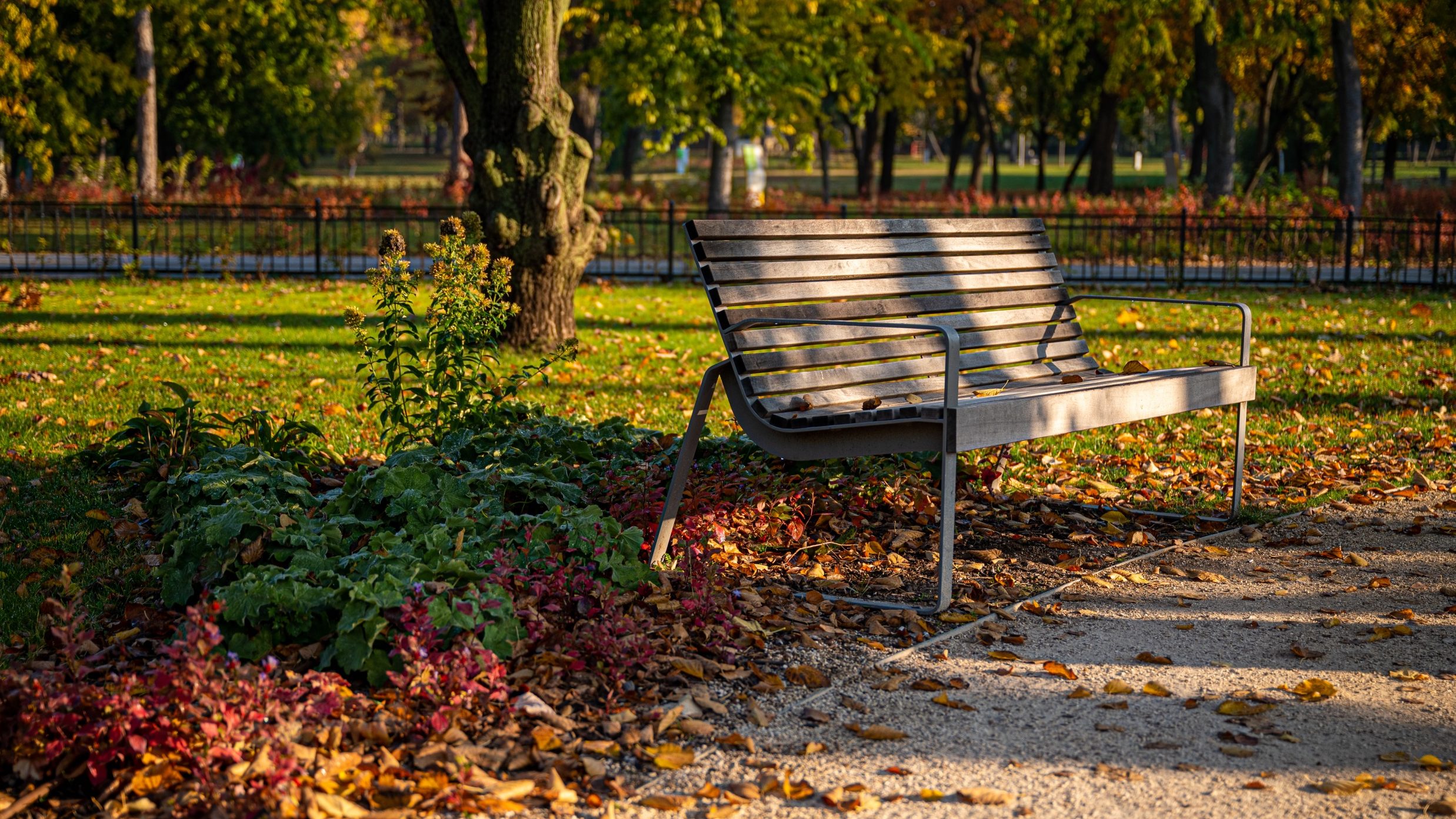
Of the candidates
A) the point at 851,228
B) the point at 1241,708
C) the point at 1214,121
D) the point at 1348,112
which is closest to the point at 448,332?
the point at 851,228

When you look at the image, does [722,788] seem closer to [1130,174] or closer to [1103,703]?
[1103,703]

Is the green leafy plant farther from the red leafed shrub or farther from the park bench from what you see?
the red leafed shrub

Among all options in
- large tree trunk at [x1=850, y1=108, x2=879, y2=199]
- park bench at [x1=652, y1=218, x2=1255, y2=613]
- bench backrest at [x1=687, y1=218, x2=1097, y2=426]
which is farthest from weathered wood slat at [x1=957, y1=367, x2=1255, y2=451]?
large tree trunk at [x1=850, y1=108, x2=879, y2=199]

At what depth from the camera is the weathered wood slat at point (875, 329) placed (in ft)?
13.9

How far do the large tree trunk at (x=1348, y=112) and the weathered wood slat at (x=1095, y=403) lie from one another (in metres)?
16.4

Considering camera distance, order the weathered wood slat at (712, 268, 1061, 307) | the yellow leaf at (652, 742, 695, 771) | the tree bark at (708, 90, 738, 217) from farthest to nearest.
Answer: the tree bark at (708, 90, 738, 217) → the weathered wood slat at (712, 268, 1061, 307) → the yellow leaf at (652, 742, 695, 771)

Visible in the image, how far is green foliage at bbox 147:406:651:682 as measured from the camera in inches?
132

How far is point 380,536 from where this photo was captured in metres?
3.73

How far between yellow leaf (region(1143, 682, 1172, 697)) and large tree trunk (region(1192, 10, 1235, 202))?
19.9 meters

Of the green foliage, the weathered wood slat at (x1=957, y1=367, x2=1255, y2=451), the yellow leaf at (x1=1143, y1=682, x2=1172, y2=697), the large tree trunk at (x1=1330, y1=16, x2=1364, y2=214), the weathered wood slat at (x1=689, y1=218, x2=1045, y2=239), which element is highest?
the large tree trunk at (x1=1330, y1=16, x2=1364, y2=214)

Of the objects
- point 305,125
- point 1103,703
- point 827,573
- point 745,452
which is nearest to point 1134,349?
point 745,452

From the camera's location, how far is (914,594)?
14.0 feet

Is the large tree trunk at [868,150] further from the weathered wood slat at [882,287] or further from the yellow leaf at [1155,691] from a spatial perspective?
the yellow leaf at [1155,691]

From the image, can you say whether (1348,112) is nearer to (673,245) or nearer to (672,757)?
(673,245)
